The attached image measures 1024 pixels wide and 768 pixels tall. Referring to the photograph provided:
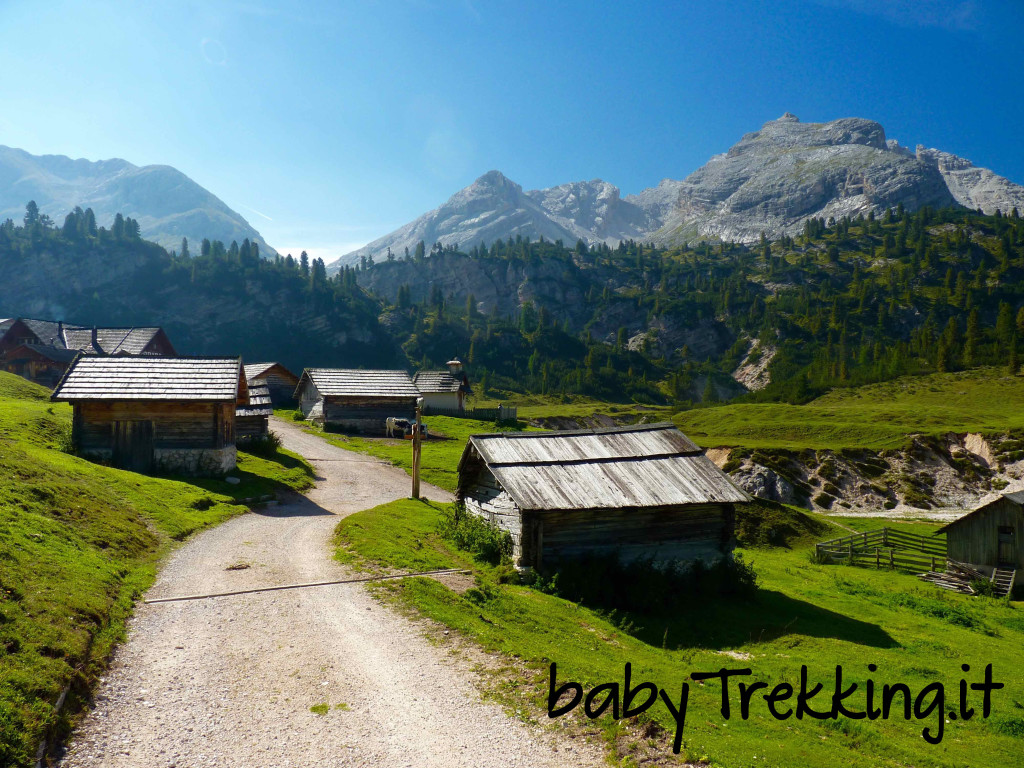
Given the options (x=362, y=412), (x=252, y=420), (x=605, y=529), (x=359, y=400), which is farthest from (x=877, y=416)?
(x=252, y=420)

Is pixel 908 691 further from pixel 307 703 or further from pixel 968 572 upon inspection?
pixel 968 572

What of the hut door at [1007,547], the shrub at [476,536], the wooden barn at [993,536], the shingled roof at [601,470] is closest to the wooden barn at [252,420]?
the shrub at [476,536]

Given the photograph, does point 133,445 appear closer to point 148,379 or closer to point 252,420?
point 148,379

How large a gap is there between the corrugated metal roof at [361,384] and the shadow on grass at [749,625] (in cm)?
4486

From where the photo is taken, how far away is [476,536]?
2166 cm

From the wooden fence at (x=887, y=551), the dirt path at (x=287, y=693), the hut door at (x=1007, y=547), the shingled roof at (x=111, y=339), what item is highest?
the shingled roof at (x=111, y=339)

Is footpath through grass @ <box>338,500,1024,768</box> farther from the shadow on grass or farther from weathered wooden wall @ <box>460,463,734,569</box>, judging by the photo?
weathered wooden wall @ <box>460,463,734,569</box>

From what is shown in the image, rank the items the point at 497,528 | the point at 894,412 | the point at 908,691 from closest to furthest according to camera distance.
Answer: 1. the point at 908,691
2. the point at 497,528
3. the point at 894,412

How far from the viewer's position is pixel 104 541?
672 inches

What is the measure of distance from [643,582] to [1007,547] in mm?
25742

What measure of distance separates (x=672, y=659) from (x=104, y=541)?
54.0ft

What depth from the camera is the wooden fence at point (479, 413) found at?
73.4 metres

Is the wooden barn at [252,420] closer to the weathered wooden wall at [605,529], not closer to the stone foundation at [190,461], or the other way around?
the stone foundation at [190,461]

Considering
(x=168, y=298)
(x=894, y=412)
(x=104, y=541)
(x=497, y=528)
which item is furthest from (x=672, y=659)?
(x=168, y=298)
